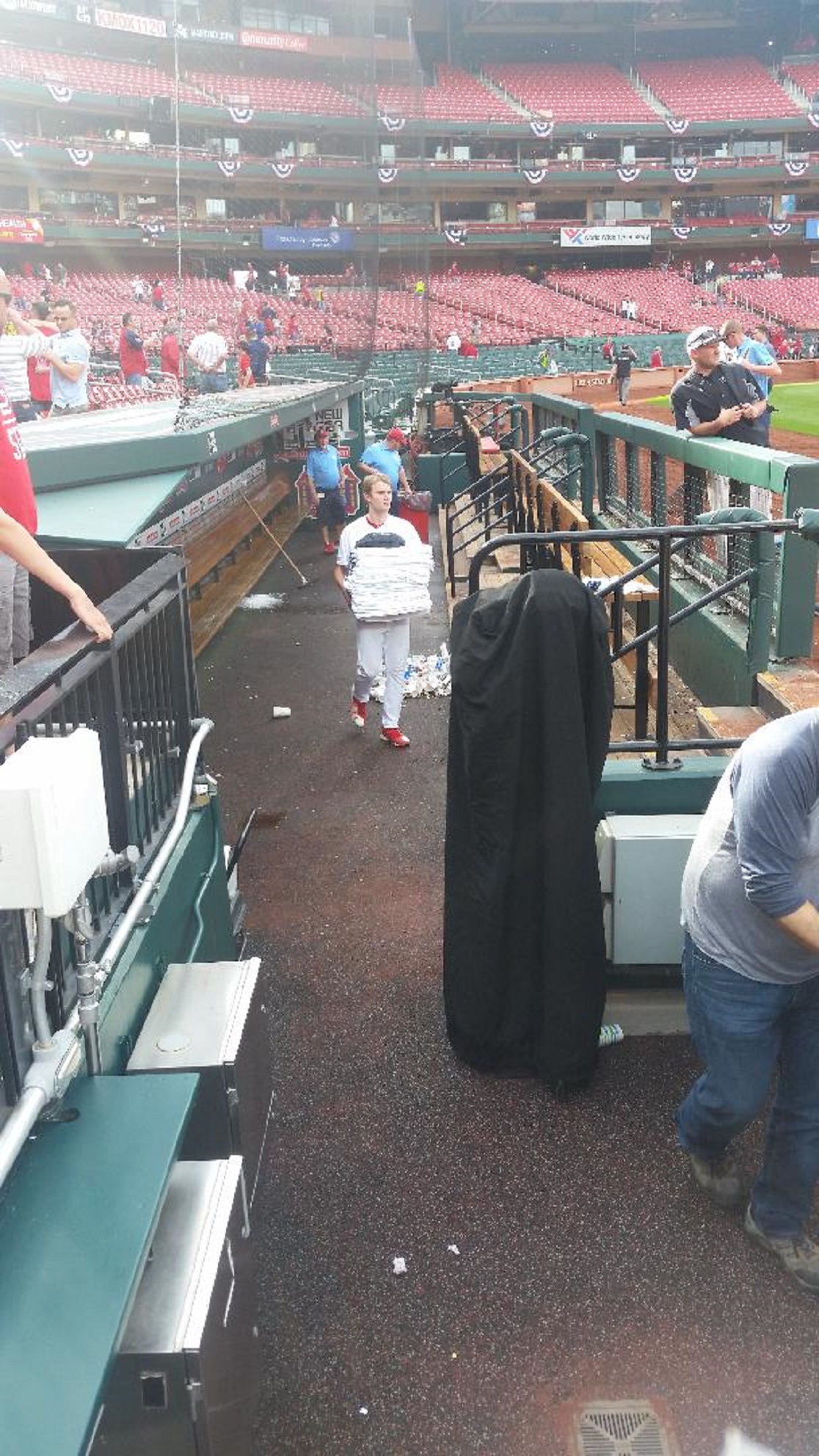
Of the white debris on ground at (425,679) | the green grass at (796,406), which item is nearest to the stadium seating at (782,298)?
the green grass at (796,406)

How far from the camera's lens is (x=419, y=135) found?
49.8 feet

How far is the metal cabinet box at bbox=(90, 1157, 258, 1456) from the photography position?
183 cm

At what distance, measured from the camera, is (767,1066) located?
9.37 feet

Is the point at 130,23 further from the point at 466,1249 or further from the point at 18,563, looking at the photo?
the point at 466,1249

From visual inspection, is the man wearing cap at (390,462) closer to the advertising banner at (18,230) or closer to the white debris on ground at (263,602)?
the white debris on ground at (263,602)

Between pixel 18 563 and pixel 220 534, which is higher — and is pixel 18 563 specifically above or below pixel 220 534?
above

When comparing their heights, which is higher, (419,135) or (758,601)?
(419,135)

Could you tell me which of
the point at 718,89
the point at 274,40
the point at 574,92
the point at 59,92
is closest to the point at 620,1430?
the point at 274,40

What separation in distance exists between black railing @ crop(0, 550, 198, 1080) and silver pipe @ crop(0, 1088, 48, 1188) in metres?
0.11

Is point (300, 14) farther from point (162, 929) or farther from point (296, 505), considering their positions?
point (296, 505)

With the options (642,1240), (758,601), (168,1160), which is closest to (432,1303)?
(642,1240)

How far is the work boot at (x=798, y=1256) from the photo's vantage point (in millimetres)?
2859

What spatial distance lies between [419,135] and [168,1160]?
1576 cm

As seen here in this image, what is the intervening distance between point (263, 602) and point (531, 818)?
8.82m
